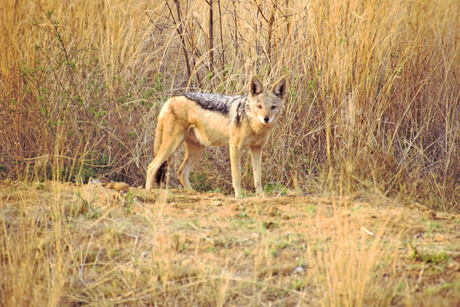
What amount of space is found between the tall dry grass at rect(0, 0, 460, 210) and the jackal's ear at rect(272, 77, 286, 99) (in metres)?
0.78

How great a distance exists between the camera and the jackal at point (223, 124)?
678 centimetres

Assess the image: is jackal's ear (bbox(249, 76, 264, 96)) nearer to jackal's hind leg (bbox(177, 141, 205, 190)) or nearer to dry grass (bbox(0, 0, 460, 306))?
dry grass (bbox(0, 0, 460, 306))

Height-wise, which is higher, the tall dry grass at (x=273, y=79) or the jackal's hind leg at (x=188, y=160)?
the tall dry grass at (x=273, y=79)

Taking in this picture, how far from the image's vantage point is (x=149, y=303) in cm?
452

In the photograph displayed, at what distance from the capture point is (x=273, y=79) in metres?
7.91

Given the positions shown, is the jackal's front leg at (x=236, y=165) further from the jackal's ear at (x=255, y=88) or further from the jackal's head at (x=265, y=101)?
the jackal's ear at (x=255, y=88)

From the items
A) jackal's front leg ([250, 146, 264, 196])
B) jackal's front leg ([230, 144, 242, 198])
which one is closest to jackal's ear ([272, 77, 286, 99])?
jackal's front leg ([250, 146, 264, 196])

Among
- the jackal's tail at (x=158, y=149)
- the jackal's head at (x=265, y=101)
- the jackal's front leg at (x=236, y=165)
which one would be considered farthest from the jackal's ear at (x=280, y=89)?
the jackal's tail at (x=158, y=149)

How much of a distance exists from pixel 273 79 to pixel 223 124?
1.32 metres

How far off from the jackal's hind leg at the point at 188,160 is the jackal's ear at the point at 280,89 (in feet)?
4.25

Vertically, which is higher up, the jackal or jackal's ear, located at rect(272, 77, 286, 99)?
jackal's ear, located at rect(272, 77, 286, 99)

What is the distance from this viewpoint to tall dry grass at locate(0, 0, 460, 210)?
7254 mm

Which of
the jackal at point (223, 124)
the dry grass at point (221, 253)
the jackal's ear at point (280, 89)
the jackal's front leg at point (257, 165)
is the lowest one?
the dry grass at point (221, 253)

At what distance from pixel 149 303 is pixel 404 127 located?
187 inches
